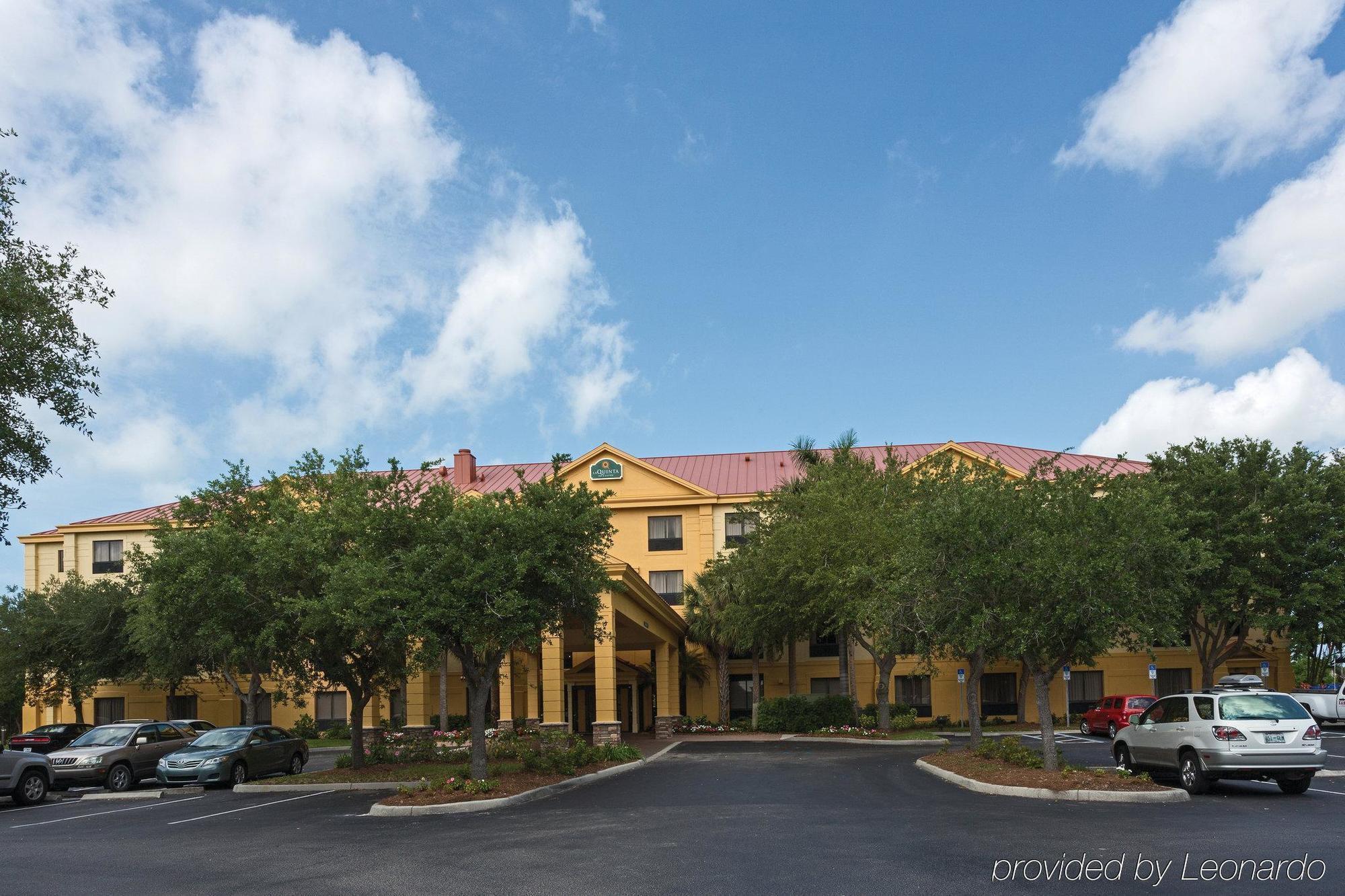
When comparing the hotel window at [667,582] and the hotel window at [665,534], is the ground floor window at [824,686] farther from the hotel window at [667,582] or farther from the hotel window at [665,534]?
the hotel window at [665,534]

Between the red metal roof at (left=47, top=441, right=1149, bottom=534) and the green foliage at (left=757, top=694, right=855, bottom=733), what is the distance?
12.2 metres

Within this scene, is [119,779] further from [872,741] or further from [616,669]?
[872,741]

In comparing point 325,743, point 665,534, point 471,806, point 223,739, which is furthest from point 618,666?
point 471,806

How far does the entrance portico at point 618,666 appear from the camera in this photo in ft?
104

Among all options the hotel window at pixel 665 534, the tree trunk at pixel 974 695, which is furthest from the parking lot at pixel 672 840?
the hotel window at pixel 665 534

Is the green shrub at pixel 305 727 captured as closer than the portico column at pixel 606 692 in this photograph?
No

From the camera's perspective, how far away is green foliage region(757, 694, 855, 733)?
4341 cm

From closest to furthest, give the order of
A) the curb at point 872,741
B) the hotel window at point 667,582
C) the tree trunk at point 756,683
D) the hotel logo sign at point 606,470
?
the curb at point 872,741
the tree trunk at point 756,683
the hotel window at point 667,582
the hotel logo sign at point 606,470

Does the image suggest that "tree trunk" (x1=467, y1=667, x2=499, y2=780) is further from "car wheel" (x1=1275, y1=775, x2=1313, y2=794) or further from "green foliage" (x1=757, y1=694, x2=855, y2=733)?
"green foliage" (x1=757, y1=694, x2=855, y2=733)

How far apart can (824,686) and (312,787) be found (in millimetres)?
31674

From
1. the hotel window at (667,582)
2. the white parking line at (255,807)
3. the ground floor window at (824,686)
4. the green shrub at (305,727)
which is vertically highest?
the hotel window at (667,582)

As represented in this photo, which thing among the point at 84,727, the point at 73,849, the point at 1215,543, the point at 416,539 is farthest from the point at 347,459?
the point at 1215,543

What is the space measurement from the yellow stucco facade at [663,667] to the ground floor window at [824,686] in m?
0.05

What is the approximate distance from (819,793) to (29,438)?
16375 millimetres
